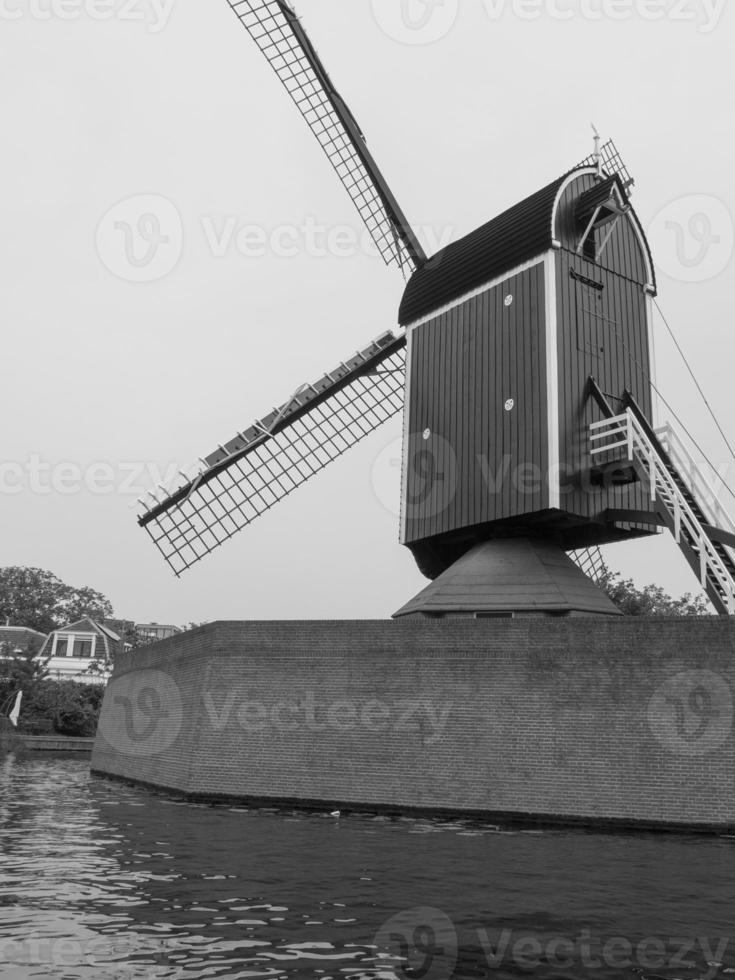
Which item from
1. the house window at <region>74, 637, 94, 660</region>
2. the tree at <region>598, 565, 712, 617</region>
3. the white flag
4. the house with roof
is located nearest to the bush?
the white flag

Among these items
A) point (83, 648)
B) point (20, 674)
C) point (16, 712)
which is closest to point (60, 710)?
point (16, 712)

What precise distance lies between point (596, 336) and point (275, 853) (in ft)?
35.4

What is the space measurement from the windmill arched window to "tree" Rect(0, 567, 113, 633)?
185 feet

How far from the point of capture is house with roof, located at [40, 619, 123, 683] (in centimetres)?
4522

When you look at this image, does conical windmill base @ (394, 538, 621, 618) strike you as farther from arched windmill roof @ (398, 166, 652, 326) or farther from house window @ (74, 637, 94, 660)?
house window @ (74, 637, 94, 660)

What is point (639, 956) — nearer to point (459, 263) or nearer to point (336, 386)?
point (459, 263)

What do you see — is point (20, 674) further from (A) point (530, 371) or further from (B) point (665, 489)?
(B) point (665, 489)

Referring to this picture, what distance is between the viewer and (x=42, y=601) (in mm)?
66125

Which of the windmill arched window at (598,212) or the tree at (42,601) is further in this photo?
the tree at (42,601)

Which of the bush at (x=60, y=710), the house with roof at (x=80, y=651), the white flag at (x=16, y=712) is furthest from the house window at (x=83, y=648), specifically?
the white flag at (x=16, y=712)

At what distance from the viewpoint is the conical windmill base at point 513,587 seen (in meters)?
14.7

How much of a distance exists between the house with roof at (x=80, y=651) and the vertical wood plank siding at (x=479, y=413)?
106 feet

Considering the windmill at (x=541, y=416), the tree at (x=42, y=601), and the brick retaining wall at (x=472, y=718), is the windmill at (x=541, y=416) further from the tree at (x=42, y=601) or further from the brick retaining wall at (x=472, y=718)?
the tree at (x=42, y=601)

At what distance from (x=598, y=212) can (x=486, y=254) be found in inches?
85.0
